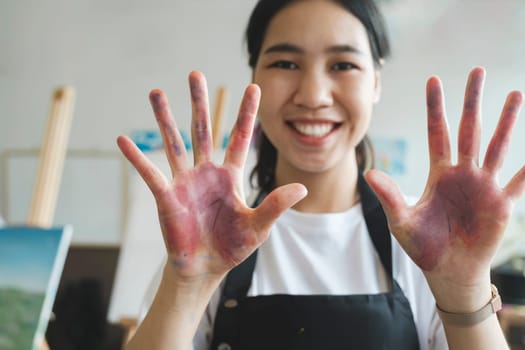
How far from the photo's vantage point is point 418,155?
288cm

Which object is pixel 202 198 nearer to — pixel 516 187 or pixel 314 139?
pixel 314 139

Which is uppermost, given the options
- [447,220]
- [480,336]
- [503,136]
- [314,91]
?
[314,91]

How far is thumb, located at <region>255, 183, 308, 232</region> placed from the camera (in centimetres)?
67

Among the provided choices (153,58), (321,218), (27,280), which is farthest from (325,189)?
(153,58)

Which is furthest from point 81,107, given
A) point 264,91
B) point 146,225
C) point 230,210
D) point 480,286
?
point 480,286

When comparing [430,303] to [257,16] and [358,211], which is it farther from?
[257,16]

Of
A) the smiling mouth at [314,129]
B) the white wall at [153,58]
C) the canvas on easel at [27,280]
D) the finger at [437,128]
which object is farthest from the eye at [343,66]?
the white wall at [153,58]

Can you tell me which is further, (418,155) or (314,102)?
(418,155)

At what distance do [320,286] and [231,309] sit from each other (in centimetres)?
17

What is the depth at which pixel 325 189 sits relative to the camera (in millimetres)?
980

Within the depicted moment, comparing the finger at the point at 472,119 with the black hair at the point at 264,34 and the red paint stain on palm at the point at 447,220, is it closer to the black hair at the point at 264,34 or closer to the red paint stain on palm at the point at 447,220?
the red paint stain on palm at the point at 447,220

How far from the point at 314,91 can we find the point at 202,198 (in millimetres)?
309

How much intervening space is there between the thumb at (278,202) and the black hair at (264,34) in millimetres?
373

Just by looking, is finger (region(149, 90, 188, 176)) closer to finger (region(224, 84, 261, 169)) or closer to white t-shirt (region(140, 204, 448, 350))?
finger (region(224, 84, 261, 169))
